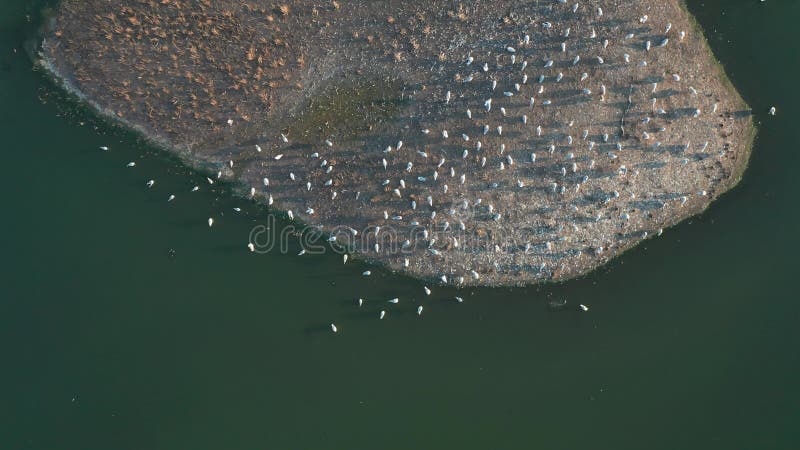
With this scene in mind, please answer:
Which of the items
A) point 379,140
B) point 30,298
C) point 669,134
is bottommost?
point 30,298

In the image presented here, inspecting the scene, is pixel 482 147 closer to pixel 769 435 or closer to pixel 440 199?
pixel 440 199

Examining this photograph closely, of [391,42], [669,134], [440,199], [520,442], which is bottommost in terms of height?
[520,442]

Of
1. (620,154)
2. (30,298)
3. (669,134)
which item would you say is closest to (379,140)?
(620,154)

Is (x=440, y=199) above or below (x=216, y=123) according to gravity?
below

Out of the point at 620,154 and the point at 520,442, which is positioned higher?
the point at 620,154

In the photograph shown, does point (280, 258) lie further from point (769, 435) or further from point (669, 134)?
point (769, 435)

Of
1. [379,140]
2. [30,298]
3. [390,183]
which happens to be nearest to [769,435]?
[390,183]
